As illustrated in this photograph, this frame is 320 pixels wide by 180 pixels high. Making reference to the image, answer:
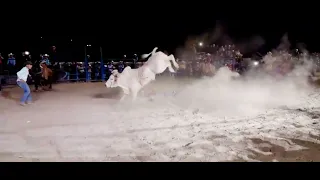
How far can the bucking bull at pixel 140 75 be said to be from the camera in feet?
34.3

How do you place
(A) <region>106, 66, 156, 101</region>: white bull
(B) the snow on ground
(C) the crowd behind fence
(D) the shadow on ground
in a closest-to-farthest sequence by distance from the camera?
(D) the shadow on ground → (B) the snow on ground → (A) <region>106, 66, 156, 101</region>: white bull → (C) the crowd behind fence

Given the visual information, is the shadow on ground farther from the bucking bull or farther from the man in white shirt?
the man in white shirt

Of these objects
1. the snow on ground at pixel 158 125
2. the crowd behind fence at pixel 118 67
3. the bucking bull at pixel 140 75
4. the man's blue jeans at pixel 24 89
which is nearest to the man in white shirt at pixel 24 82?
the man's blue jeans at pixel 24 89

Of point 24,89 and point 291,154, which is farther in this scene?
point 24,89

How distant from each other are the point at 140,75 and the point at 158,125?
3444 mm

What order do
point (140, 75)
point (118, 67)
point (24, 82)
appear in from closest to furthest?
point (24, 82), point (140, 75), point (118, 67)

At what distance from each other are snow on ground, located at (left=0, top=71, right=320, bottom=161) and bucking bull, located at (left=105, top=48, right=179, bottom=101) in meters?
0.62

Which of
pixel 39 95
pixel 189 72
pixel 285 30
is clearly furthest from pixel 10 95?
pixel 285 30

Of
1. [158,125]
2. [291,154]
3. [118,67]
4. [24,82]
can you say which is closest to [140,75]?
[158,125]

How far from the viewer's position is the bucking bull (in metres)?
10.5

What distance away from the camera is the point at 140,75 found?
10.6 m

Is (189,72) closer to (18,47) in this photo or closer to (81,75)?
(81,75)

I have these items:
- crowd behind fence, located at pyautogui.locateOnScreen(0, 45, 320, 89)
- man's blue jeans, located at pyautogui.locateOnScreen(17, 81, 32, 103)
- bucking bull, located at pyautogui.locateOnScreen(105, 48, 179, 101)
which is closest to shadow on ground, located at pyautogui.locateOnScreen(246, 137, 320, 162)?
bucking bull, located at pyautogui.locateOnScreen(105, 48, 179, 101)

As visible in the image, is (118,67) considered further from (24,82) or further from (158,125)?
(158,125)
